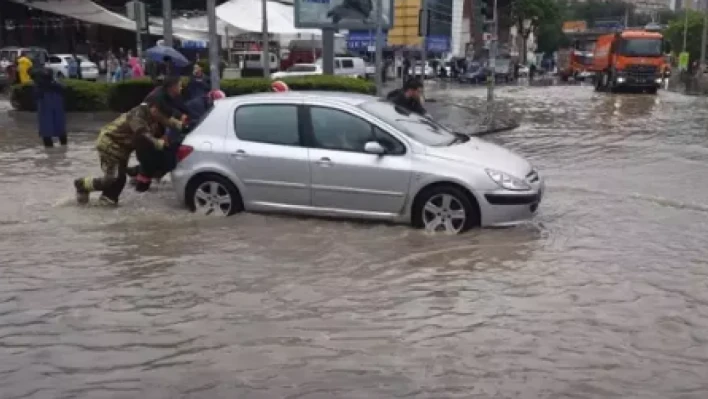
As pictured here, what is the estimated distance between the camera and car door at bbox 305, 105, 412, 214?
8625mm

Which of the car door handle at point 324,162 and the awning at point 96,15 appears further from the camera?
the awning at point 96,15

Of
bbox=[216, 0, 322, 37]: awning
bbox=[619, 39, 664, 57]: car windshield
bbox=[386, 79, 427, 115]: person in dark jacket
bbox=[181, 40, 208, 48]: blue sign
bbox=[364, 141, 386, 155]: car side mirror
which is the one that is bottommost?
bbox=[364, 141, 386, 155]: car side mirror

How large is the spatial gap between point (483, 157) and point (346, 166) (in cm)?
135

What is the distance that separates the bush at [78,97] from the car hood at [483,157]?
14908 mm

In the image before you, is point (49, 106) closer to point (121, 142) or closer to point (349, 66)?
point (121, 142)

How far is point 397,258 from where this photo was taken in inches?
306

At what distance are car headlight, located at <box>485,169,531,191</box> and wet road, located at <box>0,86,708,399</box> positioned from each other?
0.46 metres

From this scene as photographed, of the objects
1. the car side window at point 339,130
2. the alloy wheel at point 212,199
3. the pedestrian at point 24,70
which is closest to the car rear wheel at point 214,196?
the alloy wheel at point 212,199

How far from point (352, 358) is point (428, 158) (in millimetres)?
3495

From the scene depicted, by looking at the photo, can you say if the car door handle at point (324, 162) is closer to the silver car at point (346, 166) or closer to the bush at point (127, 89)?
the silver car at point (346, 166)

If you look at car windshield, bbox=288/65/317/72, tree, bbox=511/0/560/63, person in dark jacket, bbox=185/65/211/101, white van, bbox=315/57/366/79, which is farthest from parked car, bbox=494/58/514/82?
person in dark jacket, bbox=185/65/211/101

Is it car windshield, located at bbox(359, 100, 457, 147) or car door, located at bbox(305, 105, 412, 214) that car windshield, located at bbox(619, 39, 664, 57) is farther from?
car door, located at bbox(305, 105, 412, 214)

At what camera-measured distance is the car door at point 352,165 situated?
8625 millimetres

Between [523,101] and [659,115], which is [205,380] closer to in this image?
[659,115]
